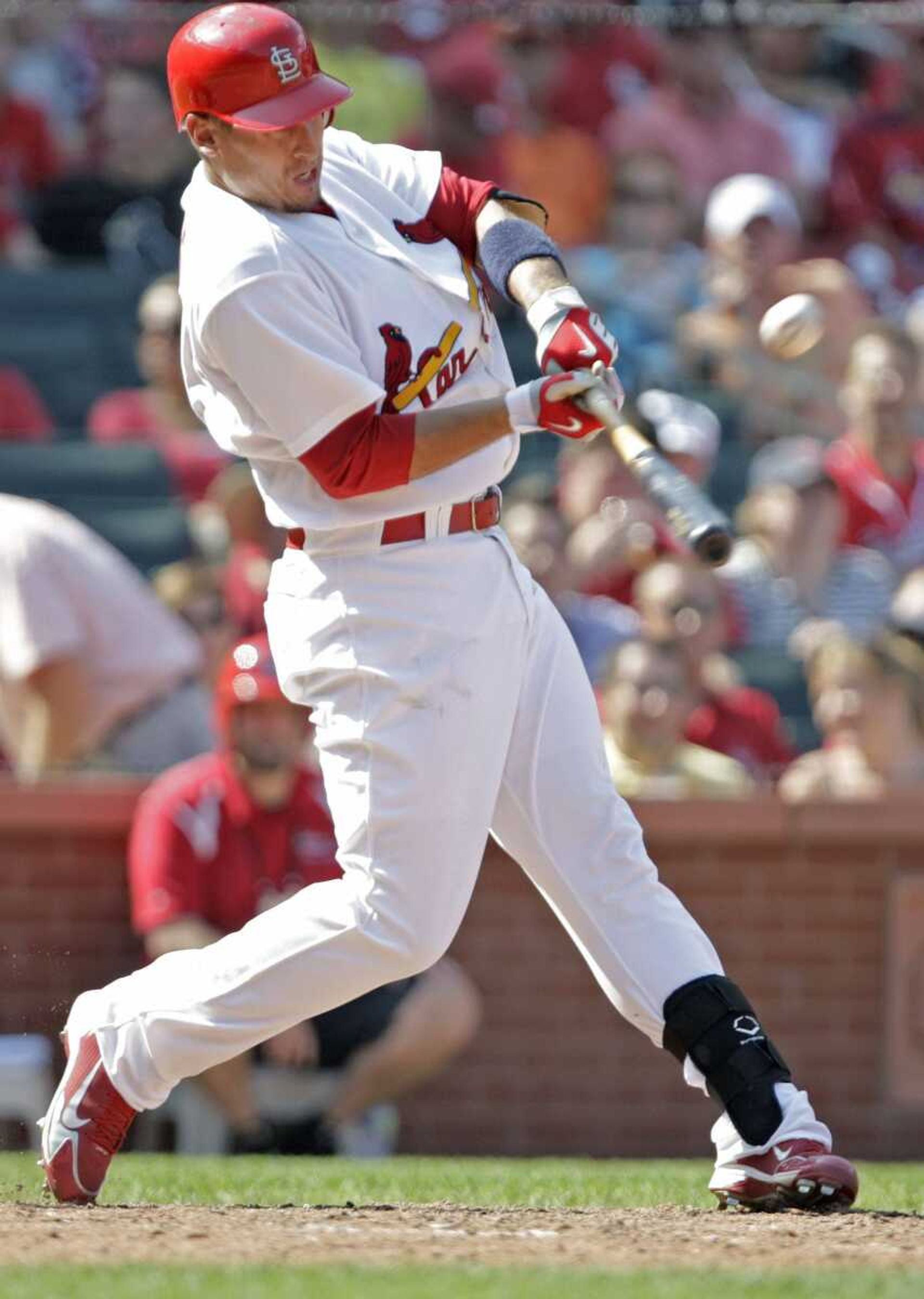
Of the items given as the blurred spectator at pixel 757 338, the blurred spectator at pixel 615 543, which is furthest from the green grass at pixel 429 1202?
the blurred spectator at pixel 757 338

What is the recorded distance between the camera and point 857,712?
7.55m

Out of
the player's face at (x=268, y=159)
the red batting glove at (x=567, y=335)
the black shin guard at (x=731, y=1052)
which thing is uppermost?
the player's face at (x=268, y=159)

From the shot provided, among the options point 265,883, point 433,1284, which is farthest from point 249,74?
point 265,883

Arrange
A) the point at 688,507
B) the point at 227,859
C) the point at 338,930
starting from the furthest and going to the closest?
the point at 227,859 → the point at 338,930 → the point at 688,507

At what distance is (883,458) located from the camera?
8.89m

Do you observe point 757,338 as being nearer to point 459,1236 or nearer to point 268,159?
point 268,159

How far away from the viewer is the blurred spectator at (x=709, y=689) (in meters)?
7.74

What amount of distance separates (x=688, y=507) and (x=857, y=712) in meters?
3.84

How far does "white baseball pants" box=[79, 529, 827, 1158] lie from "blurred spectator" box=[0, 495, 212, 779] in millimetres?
3143

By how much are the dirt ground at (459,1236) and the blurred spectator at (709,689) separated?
3.43 m

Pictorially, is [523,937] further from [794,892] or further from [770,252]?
[770,252]

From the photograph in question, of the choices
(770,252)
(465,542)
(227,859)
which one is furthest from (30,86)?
(465,542)

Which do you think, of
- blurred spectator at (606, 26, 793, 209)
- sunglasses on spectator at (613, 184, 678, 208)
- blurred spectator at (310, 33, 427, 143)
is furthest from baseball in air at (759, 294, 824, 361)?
blurred spectator at (606, 26, 793, 209)

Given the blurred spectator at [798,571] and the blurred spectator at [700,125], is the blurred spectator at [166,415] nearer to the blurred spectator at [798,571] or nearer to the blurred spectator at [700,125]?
the blurred spectator at [798,571]
